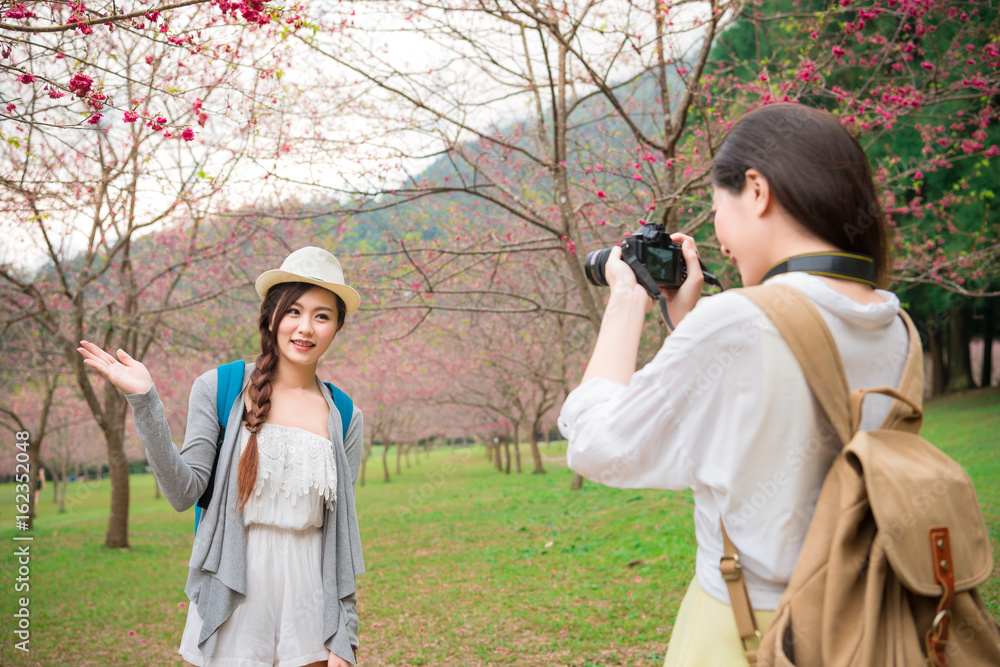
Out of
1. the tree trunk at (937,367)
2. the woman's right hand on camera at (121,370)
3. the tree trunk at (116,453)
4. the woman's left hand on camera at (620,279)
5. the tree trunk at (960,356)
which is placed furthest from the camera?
the tree trunk at (937,367)

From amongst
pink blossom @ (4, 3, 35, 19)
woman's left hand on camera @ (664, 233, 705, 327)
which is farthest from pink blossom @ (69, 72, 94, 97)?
woman's left hand on camera @ (664, 233, 705, 327)

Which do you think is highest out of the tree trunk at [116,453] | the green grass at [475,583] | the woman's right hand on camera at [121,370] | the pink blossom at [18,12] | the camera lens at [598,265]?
the pink blossom at [18,12]

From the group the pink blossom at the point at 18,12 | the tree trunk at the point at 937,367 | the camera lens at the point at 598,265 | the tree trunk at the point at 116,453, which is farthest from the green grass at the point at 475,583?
the tree trunk at the point at 937,367

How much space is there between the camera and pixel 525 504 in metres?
14.0

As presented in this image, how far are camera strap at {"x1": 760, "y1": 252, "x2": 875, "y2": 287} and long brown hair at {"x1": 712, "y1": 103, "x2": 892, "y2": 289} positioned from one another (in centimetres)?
3

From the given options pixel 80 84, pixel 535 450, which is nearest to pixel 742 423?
pixel 80 84

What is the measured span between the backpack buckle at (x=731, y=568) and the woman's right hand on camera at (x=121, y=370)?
1.52 m

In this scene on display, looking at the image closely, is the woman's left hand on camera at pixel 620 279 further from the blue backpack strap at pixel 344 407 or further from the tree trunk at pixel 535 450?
the tree trunk at pixel 535 450

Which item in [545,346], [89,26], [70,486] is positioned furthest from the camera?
[70,486]

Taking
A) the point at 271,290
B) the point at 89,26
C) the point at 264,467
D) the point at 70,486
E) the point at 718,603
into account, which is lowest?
the point at 70,486

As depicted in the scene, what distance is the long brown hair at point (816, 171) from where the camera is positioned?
1127 mm

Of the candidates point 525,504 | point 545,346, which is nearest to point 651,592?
point 525,504

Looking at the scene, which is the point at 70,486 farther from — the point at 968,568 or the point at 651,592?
the point at 968,568

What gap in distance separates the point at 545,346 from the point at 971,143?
10138 mm
